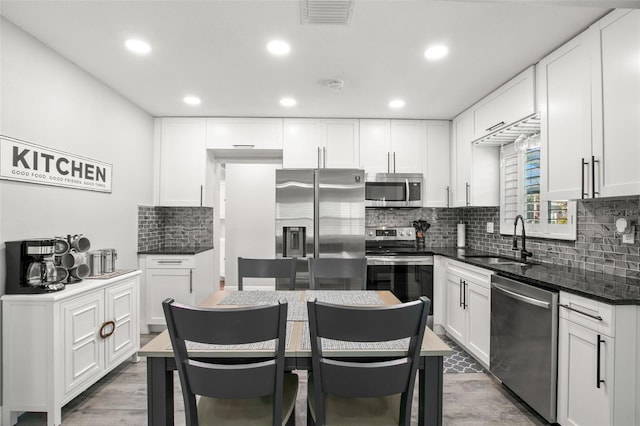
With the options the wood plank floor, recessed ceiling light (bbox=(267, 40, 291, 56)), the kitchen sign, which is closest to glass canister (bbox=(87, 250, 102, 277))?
the kitchen sign

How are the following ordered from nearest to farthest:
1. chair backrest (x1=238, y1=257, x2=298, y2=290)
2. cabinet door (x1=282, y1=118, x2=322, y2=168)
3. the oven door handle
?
1. chair backrest (x1=238, y1=257, x2=298, y2=290)
2. the oven door handle
3. cabinet door (x1=282, y1=118, x2=322, y2=168)

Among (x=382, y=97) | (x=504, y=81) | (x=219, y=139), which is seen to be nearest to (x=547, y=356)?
(x=504, y=81)

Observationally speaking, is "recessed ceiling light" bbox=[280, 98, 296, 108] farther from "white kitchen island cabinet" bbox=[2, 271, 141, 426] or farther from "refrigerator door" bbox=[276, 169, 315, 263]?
"white kitchen island cabinet" bbox=[2, 271, 141, 426]

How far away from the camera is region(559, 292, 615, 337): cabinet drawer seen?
1.62 m

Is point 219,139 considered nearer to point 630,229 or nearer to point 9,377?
point 9,377

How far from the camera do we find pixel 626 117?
1819 millimetres

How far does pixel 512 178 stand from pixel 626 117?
63.3 inches

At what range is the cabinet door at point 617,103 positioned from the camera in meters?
1.77

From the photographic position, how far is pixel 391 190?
4.01 metres

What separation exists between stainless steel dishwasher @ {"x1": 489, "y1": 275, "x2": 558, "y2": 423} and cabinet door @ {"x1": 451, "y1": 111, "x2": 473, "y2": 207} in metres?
1.45

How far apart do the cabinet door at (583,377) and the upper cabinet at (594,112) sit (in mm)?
796

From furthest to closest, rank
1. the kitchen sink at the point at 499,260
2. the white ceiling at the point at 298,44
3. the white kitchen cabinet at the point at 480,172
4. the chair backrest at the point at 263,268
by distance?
the white kitchen cabinet at the point at 480,172
the kitchen sink at the point at 499,260
the chair backrest at the point at 263,268
the white ceiling at the point at 298,44

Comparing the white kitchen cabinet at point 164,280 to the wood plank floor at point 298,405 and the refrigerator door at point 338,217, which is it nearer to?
the wood plank floor at point 298,405

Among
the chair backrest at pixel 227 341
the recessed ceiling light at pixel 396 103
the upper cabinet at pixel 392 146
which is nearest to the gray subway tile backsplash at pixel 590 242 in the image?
the upper cabinet at pixel 392 146
